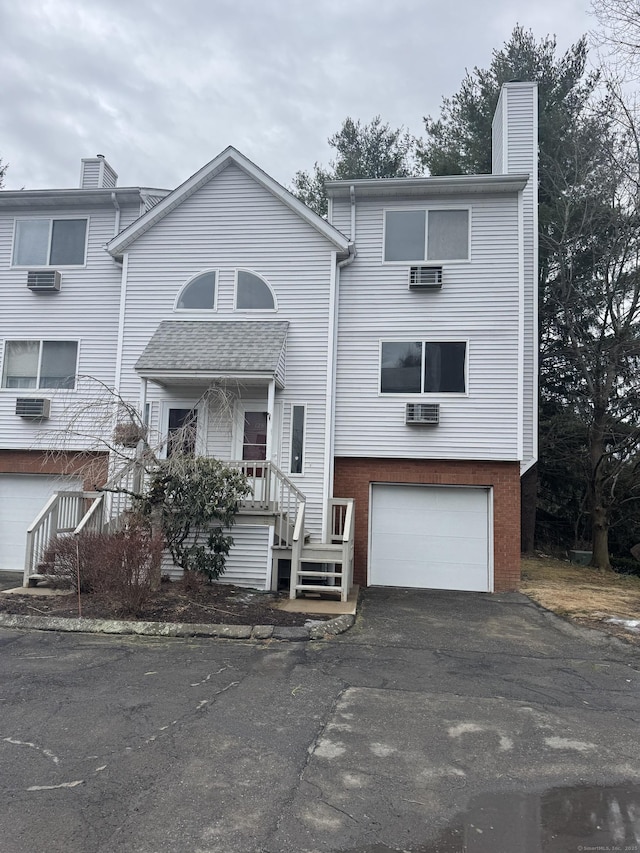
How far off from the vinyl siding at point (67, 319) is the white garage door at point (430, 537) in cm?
661

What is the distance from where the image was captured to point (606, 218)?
722 inches

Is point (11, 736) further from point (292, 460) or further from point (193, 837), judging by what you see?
point (292, 460)

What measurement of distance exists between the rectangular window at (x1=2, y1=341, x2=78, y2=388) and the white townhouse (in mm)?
48

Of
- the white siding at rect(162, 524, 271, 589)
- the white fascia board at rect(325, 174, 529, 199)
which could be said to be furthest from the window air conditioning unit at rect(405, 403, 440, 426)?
the white fascia board at rect(325, 174, 529, 199)

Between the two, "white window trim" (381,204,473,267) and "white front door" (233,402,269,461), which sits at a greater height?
"white window trim" (381,204,473,267)

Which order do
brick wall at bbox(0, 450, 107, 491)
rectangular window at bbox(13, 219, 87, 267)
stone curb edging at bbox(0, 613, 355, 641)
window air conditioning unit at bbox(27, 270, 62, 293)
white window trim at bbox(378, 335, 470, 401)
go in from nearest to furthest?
stone curb edging at bbox(0, 613, 355, 641), white window trim at bbox(378, 335, 470, 401), brick wall at bbox(0, 450, 107, 491), window air conditioning unit at bbox(27, 270, 62, 293), rectangular window at bbox(13, 219, 87, 267)

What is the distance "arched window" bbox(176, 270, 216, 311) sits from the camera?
503 inches

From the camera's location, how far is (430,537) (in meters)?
12.5

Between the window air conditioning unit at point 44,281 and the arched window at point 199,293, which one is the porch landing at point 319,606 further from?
the window air conditioning unit at point 44,281

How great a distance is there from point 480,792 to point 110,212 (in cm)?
1378

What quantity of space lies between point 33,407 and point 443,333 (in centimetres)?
895

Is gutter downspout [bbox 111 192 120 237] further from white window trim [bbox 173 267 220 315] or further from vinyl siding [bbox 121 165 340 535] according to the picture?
white window trim [bbox 173 267 220 315]

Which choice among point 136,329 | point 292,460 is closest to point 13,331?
point 136,329

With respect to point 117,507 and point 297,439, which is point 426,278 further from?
point 117,507
